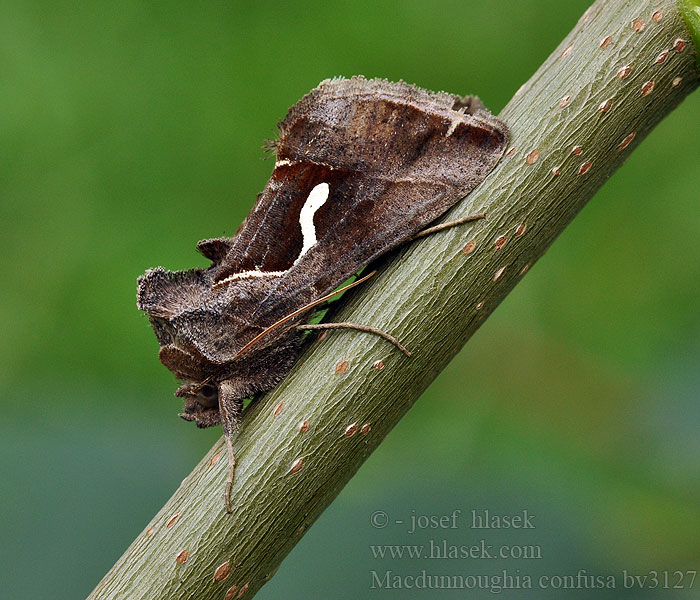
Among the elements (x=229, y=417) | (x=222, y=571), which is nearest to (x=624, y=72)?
(x=229, y=417)

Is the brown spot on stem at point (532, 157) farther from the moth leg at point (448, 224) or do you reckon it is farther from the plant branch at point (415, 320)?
the moth leg at point (448, 224)

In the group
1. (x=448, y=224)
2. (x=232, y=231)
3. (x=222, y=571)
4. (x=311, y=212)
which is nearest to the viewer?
(x=222, y=571)

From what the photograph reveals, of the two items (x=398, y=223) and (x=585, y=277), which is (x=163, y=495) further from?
(x=585, y=277)

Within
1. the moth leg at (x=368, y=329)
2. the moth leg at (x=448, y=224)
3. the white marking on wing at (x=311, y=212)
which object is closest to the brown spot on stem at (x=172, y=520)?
the moth leg at (x=368, y=329)

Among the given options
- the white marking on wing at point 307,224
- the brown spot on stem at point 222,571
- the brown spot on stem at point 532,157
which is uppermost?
the white marking on wing at point 307,224

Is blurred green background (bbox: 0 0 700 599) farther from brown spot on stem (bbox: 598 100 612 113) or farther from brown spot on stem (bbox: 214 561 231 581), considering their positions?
brown spot on stem (bbox: 598 100 612 113)

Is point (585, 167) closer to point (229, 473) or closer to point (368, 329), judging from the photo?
point (368, 329)
